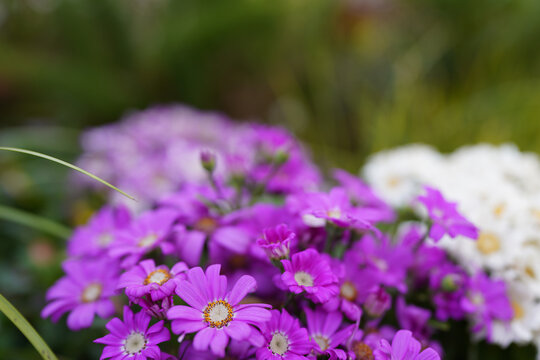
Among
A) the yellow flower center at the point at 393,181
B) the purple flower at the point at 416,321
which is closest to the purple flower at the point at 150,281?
the purple flower at the point at 416,321

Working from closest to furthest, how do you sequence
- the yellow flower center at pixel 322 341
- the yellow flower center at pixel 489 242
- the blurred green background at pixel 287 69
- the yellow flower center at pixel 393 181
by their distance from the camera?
the yellow flower center at pixel 322 341
the yellow flower center at pixel 489 242
the yellow flower center at pixel 393 181
the blurred green background at pixel 287 69

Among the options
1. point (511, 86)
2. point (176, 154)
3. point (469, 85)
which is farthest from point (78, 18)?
point (511, 86)

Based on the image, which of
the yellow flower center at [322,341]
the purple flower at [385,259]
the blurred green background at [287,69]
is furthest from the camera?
the blurred green background at [287,69]

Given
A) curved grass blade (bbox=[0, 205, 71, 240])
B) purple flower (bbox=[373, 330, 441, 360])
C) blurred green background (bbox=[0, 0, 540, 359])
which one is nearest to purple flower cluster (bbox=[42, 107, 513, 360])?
purple flower (bbox=[373, 330, 441, 360])

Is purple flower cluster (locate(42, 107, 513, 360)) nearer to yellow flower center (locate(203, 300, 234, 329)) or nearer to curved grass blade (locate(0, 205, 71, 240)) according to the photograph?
yellow flower center (locate(203, 300, 234, 329))

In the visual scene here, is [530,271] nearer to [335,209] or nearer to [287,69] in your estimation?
[335,209]

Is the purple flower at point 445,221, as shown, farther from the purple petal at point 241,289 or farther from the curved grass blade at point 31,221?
the curved grass blade at point 31,221
